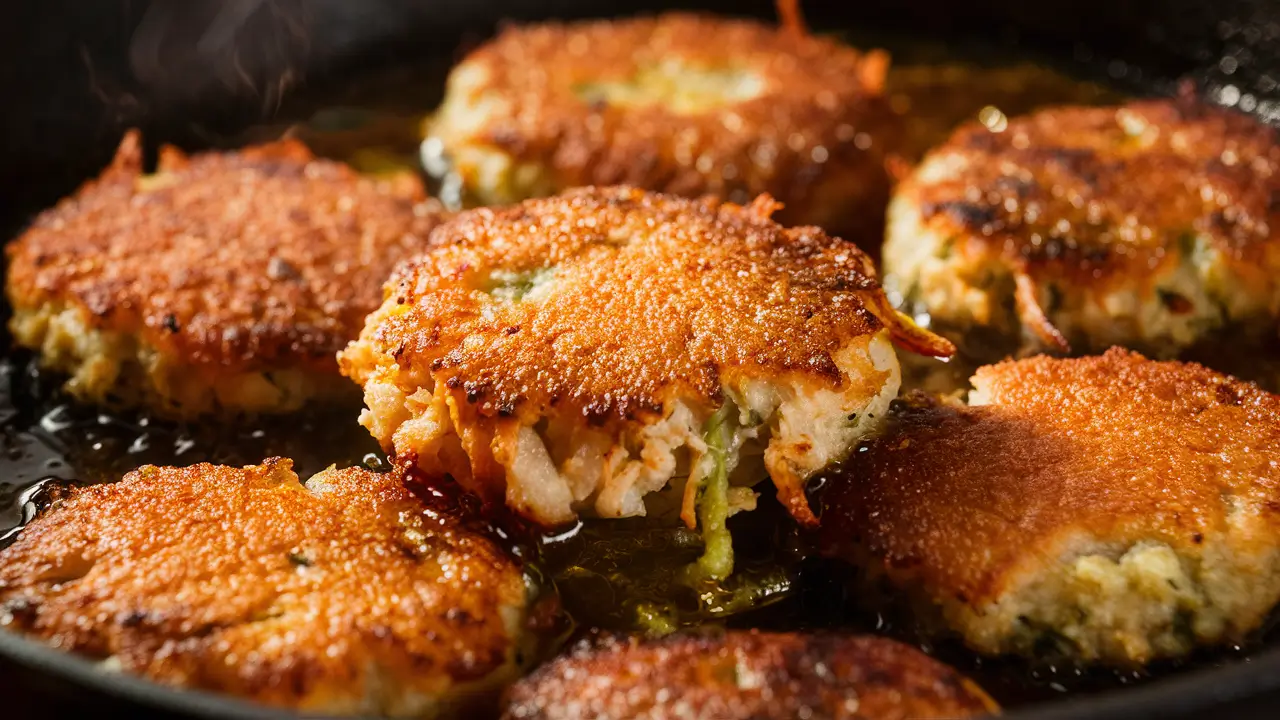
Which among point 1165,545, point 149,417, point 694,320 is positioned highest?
point 694,320

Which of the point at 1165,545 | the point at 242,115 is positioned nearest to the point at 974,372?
the point at 1165,545

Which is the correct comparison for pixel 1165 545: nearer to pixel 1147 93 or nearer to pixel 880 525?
pixel 880 525

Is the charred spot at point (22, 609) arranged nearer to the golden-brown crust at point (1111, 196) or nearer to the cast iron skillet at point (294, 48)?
the cast iron skillet at point (294, 48)

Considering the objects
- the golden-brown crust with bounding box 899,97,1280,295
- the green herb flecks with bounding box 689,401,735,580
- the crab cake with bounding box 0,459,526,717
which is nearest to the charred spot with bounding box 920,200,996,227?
the golden-brown crust with bounding box 899,97,1280,295

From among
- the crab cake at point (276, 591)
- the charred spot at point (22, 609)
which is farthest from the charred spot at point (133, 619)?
the charred spot at point (22, 609)

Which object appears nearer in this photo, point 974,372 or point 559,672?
point 559,672

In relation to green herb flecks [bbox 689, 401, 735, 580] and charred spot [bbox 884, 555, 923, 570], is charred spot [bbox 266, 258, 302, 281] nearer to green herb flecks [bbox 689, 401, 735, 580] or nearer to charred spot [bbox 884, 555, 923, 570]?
green herb flecks [bbox 689, 401, 735, 580]
